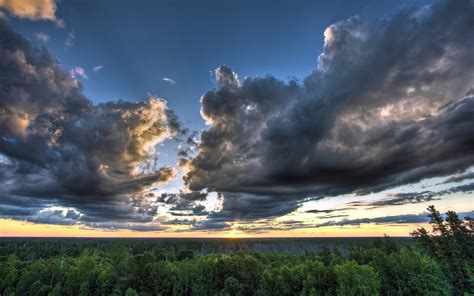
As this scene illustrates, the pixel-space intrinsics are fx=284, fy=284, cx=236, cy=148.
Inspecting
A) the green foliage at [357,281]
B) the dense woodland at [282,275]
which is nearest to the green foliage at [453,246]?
the dense woodland at [282,275]

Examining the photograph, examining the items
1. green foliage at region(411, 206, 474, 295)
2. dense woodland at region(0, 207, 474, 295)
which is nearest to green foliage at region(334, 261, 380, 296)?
dense woodland at region(0, 207, 474, 295)

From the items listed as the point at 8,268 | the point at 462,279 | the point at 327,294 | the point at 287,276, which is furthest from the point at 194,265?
the point at 462,279

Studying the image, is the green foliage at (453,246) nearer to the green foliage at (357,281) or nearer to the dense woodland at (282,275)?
the dense woodland at (282,275)

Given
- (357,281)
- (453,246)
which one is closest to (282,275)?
(357,281)

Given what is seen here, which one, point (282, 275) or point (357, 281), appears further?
point (282, 275)

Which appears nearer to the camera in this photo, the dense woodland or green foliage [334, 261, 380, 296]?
green foliage [334, 261, 380, 296]

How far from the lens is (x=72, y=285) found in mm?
83000

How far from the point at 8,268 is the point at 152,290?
47.9m

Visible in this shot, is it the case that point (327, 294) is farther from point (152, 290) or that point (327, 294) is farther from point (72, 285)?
point (72, 285)

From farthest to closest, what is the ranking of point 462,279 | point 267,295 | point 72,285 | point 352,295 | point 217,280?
point 217,280, point 72,285, point 267,295, point 462,279, point 352,295

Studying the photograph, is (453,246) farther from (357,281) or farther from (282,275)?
(282,275)

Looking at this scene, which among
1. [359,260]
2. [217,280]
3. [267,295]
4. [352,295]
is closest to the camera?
[352,295]

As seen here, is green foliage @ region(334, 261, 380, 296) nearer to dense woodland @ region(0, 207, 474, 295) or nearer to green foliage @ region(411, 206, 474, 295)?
dense woodland @ region(0, 207, 474, 295)

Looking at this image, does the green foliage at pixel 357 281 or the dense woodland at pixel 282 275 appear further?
the dense woodland at pixel 282 275
